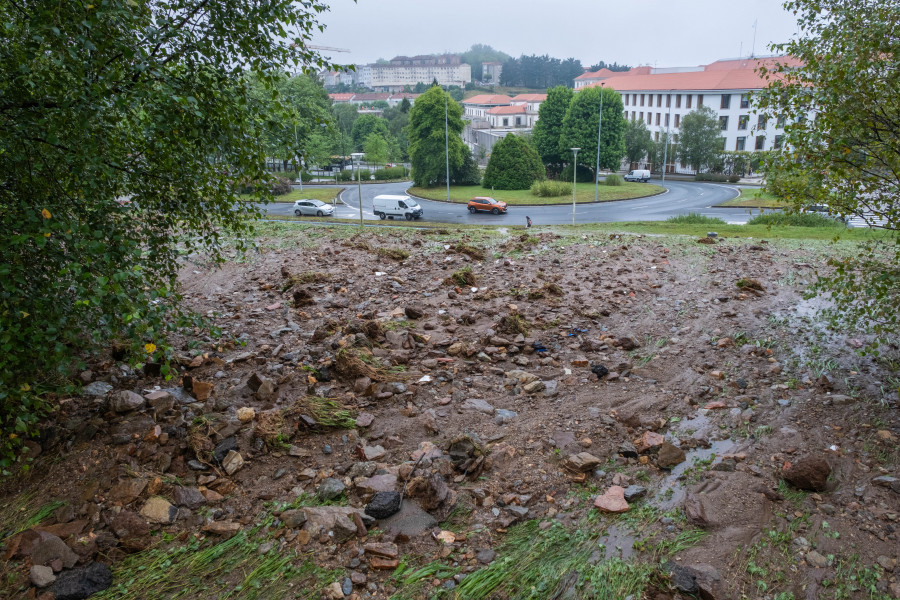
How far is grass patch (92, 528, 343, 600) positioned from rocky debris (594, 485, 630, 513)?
233 centimetres

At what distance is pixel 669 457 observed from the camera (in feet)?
19.4

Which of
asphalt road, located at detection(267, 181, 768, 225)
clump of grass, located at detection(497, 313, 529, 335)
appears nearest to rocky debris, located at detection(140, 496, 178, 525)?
clump of grass, located at detection(497, 313, 529, 335)

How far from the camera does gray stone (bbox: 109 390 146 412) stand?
20.5 feet

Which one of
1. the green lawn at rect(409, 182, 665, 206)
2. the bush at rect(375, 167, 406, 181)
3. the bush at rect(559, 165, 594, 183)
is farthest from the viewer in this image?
the bush at rect(375, 167, 406, 181)

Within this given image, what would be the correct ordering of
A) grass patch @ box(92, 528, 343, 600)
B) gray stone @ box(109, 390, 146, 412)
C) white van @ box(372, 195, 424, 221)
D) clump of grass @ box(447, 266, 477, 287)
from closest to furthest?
grass patch @ box(92, 528, 343, 600)
gray stone @ box(109, 390, 146, 412)
clump of grass @ box(447, 266, 477, 287)
white van @ box(372, 195, 424, 221)

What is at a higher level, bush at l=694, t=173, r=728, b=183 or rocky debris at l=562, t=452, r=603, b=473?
bush at l=694, t=173, r=728, b=183

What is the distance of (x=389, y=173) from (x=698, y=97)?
36302mm

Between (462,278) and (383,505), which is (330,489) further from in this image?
(462,278)

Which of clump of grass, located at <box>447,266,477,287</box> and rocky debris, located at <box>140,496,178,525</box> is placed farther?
clump of grass, located at <box>447,266,477,287</box>

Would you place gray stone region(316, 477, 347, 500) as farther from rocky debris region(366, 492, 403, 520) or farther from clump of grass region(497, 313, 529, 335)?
clump of grass region(497, 313, 529, 335)

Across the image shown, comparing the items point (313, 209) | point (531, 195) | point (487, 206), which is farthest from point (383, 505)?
point (531, 195)

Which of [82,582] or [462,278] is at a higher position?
[462,278]

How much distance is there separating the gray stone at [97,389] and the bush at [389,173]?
209 ft

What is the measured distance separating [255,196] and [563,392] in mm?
4423
